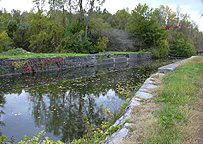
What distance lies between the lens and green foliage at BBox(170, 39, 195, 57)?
97.7 ft

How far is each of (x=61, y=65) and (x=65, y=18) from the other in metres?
13.2

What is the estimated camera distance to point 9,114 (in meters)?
4.41

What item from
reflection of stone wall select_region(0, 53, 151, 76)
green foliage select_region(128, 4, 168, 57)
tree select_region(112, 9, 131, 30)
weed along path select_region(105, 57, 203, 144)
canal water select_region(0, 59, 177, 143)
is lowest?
canal water select_region(0, 59, 177, 143)

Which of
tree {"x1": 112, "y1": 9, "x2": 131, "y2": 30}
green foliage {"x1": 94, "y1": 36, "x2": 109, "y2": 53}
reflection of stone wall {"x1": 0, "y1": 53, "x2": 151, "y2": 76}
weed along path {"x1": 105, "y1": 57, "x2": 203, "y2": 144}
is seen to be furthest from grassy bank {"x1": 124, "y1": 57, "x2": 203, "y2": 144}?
tree {"x1": 112, "y1": 9, "x2": 131, "y2": 30}

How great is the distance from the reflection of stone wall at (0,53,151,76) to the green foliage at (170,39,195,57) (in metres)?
17.3

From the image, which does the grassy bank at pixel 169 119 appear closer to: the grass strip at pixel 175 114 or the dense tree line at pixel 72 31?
the grass strip at pixel 175 114

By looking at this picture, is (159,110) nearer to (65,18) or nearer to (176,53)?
(65,18)

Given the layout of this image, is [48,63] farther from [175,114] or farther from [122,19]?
[122,19]

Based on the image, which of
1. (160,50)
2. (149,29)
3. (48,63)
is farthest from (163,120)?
(160,50)

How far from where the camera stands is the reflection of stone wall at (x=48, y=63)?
958 cm

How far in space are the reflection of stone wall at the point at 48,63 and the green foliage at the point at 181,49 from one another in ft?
56.7

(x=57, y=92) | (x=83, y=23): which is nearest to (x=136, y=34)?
(x=83, y=23)

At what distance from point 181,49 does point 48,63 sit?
2605cm

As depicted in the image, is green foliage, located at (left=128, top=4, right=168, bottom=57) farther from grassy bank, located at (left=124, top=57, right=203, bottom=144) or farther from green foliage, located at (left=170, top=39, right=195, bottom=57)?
grassy bank, located at (left=124, top=57, right=203, bottom=144)
